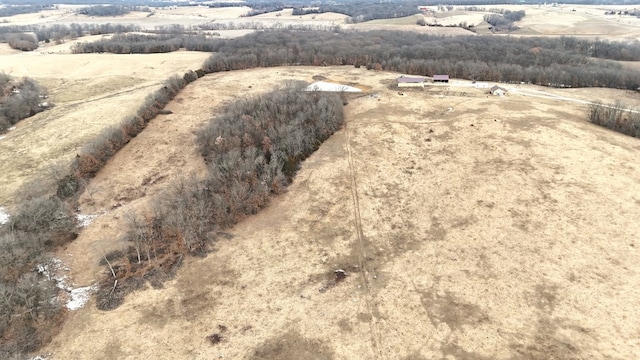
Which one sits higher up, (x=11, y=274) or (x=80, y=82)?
(x=80, y=82)

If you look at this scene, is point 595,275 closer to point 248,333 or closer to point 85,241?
point 248,333

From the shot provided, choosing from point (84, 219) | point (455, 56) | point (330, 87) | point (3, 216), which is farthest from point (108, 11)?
point (84, 219)

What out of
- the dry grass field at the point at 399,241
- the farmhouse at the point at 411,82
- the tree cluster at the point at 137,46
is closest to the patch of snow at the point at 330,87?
the dry grass field at the point at 399,241

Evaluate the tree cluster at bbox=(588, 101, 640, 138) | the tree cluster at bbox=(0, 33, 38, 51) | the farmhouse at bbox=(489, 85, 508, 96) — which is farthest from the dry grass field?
the tree cluster at bbox=(0, 33, 38, 51)

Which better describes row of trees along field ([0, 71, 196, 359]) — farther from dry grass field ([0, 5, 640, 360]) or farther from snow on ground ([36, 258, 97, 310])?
dry grass field ([0, 5, 640, 360])

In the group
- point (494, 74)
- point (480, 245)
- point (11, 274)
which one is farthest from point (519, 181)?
point (11, 274)

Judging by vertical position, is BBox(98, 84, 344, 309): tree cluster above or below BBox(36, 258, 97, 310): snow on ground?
above

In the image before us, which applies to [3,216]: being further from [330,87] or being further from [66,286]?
[330,87]

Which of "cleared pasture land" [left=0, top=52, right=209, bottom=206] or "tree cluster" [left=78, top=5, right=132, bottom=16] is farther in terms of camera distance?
"tree cluster" [left=78, top=5, right=132, bottom=16]
